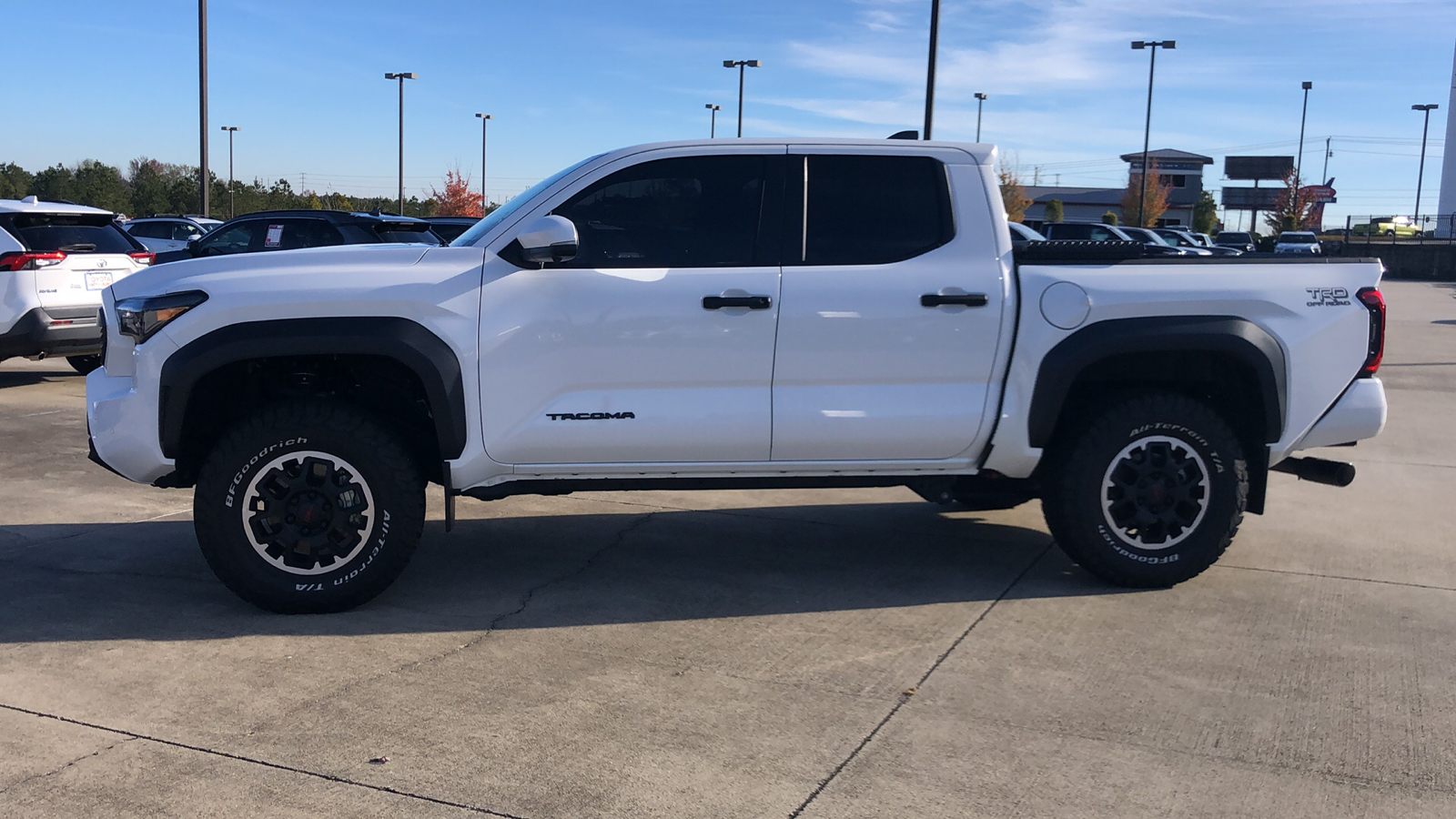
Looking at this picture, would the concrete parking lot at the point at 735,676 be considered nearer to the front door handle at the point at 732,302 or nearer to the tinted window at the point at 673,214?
the front door handle at the point at 732,302

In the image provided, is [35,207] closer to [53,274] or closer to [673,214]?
[53,274]

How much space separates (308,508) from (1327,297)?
4314 millimetres

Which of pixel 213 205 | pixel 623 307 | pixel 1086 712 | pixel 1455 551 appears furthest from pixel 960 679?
pixel 213 205

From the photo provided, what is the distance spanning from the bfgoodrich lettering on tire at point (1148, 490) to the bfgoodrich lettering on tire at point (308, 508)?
275 centimetres

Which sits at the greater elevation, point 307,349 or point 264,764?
point 307,349

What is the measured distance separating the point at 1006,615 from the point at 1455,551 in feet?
9.03

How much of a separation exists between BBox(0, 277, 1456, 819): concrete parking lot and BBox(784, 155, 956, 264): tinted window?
149cm

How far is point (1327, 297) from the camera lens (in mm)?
5141

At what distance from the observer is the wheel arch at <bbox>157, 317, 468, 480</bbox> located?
4625mm

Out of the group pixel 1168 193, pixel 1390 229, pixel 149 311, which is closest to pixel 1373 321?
pixel 149 311

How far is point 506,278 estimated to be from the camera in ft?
15.8

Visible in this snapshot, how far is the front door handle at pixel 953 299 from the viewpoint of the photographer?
4.93 meters

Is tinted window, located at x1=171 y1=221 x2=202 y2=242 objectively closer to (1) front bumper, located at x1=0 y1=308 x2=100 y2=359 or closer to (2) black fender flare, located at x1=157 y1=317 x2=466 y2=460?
(1) front bumper, located at x1=0 y1=308 x2=100 y2=359

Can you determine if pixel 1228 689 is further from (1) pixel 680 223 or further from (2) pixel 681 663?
(1) pixel 680 223
